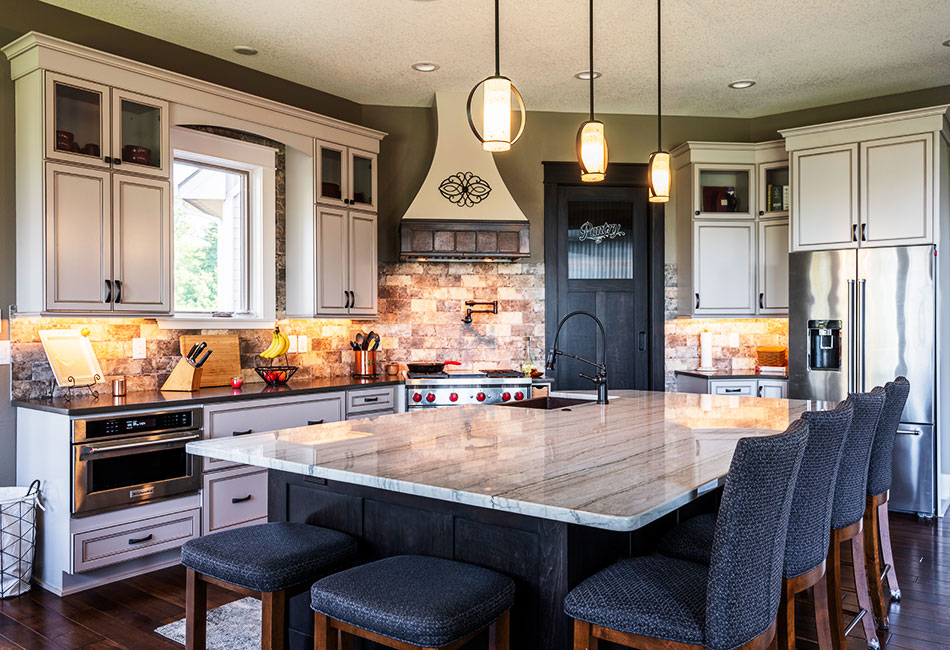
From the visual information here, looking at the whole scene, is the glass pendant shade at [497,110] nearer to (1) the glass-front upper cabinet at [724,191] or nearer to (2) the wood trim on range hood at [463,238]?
(2) the wood trim on range hood at [463,238]

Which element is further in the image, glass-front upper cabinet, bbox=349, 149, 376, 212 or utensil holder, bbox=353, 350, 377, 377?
utensil holder, bbox=353, 350, 377, 377

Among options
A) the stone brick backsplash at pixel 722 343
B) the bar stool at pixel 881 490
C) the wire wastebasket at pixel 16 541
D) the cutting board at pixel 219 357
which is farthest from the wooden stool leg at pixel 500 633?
the stone brick backsplash at pixel 722 343

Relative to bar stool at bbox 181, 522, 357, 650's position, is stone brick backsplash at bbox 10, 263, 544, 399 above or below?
above

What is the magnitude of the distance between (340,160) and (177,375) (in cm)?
195

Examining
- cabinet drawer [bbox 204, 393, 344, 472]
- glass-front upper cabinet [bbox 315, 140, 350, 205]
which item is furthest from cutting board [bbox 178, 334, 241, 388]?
glass-front upper cabinet [bbox 315, 140, 350, 205]

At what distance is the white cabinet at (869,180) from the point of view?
16.4 feet

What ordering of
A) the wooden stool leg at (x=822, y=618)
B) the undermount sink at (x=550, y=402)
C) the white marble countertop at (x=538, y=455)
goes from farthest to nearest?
the undermount sink at (x=550, y=402), the wooden stool leg at (x=822, y=618), the white marble countertop at (x=538, y=455)

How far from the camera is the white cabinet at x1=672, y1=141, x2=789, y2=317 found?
234 inches

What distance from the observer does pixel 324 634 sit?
1897mm

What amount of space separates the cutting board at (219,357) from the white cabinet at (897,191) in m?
4.36

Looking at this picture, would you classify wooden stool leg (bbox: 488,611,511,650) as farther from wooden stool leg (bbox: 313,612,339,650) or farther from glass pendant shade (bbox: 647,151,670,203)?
glass pendant shade (bbox: 647,151,670,203)

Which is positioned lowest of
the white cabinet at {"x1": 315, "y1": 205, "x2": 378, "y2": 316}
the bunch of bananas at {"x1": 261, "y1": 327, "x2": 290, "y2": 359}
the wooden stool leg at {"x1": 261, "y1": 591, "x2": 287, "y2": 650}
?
the wooden stool leg at {"x1": 261, "y1": 591, "x2": 287, "y2": 650}

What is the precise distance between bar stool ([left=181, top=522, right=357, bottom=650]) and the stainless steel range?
295cm

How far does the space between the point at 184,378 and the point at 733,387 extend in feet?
12.9
